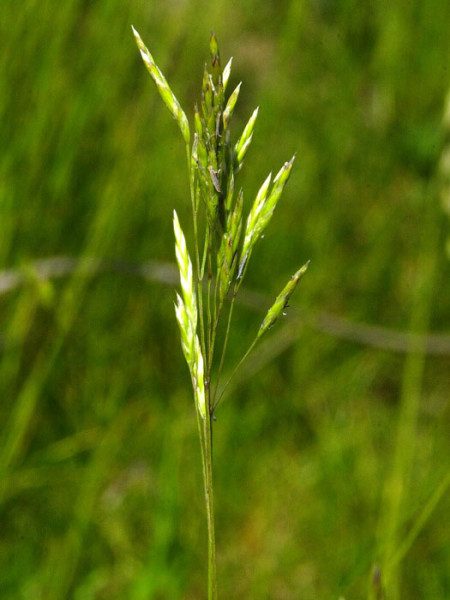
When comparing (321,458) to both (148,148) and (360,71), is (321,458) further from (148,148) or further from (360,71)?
(360,71)

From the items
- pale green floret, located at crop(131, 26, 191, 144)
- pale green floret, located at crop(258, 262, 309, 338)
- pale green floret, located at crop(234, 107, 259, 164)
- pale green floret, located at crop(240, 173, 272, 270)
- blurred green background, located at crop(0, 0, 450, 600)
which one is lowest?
blurred green background, located at crop(0, 0, 450, 600)

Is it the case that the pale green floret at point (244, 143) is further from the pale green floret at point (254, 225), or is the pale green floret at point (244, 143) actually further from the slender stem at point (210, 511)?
the slender stem at point (210, 511)

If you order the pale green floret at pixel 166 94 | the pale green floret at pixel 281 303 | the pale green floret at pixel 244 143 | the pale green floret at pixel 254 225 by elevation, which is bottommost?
the pale green floret at pixel 281 303

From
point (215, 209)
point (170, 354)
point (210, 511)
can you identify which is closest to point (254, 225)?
point (215, 209)

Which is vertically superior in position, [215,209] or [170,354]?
[215,209]

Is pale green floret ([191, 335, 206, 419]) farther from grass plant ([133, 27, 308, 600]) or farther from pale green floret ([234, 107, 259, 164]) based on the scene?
pale green floret ([234, 107, 259, 164])

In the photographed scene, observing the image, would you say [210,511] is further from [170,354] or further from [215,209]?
[170,354]

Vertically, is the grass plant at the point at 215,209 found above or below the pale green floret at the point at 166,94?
below

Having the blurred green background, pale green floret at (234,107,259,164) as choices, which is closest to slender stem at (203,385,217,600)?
pale green floret at (234,107,259,164)

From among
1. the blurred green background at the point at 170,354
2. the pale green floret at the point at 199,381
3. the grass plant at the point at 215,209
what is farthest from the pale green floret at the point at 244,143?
the blurred green background at the point at 170,354
